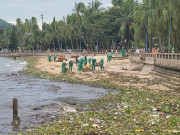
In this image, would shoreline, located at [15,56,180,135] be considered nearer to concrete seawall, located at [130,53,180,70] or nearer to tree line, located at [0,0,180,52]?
concrete seawall, located at [130,53,180,70]

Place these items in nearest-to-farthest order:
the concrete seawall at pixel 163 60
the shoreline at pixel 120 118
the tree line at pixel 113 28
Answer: the shoreline at pixel 120 118, the concrete seawall at pixel 163 60, the tree line at pixel 113 28

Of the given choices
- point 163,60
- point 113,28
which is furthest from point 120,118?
point 113,28

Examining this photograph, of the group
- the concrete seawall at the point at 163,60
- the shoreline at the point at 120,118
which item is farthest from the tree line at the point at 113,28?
the shoreline at the point at 120,118

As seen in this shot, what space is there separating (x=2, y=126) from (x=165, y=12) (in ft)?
104

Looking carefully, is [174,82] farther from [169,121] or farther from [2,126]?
[2,126]

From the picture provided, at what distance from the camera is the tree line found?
4323cm

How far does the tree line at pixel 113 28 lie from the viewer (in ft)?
142

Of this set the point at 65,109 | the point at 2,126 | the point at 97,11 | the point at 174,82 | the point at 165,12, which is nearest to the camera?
the point at 2,126

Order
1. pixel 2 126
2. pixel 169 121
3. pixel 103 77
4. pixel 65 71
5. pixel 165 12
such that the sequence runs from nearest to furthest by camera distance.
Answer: pixel 169 121
pixel 2 126
pixel 103 77
pixel 65 71
pixel 165 12

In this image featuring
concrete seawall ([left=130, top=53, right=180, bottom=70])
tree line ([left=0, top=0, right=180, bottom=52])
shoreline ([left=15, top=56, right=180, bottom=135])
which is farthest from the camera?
tree line ([left=0, top=0, right=180, bottom=52])

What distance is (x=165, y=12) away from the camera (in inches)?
1586

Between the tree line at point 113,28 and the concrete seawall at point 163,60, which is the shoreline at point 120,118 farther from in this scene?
the tree line at point 113,28

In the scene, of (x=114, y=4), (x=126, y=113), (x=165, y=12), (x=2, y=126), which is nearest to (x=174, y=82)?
(x=126, y=113)

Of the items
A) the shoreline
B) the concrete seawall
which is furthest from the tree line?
the shoreline
